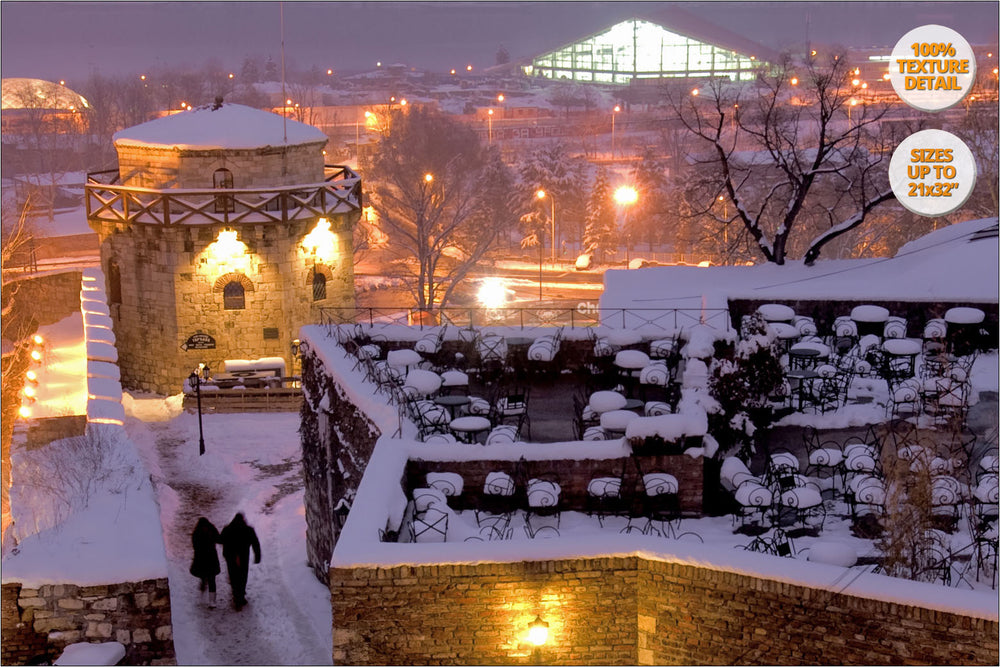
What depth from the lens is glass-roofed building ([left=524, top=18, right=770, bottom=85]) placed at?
136 metres

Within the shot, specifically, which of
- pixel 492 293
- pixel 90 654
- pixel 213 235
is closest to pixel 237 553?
pixel 90 654

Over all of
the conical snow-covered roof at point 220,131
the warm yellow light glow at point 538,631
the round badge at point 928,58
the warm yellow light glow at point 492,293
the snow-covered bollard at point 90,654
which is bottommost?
the warm yellow light glow at point 492,293

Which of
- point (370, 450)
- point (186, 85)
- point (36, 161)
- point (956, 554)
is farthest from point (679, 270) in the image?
point (186, 85)

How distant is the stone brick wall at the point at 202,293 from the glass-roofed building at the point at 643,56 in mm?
103055

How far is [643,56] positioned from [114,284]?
4377 inches

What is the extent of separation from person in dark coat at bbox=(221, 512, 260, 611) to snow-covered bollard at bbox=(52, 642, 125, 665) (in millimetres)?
4043

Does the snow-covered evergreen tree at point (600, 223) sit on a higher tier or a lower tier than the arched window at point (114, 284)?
lower

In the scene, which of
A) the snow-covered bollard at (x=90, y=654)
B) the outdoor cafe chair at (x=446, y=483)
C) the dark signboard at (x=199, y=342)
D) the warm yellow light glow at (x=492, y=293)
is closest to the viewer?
the snow-covered bollard at (x=90, y=654)

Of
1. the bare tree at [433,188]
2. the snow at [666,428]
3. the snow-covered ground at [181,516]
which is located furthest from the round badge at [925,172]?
the bare tree at [433,188]

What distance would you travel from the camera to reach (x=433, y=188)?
5756 cm

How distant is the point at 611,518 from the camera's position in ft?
49.9

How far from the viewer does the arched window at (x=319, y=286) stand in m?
36.4

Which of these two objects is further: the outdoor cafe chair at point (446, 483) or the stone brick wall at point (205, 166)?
the stone brick wall at point (205, 166)

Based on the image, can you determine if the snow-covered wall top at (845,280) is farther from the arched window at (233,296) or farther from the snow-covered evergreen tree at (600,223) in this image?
the snow-covered evergreen tree at (600,223)
